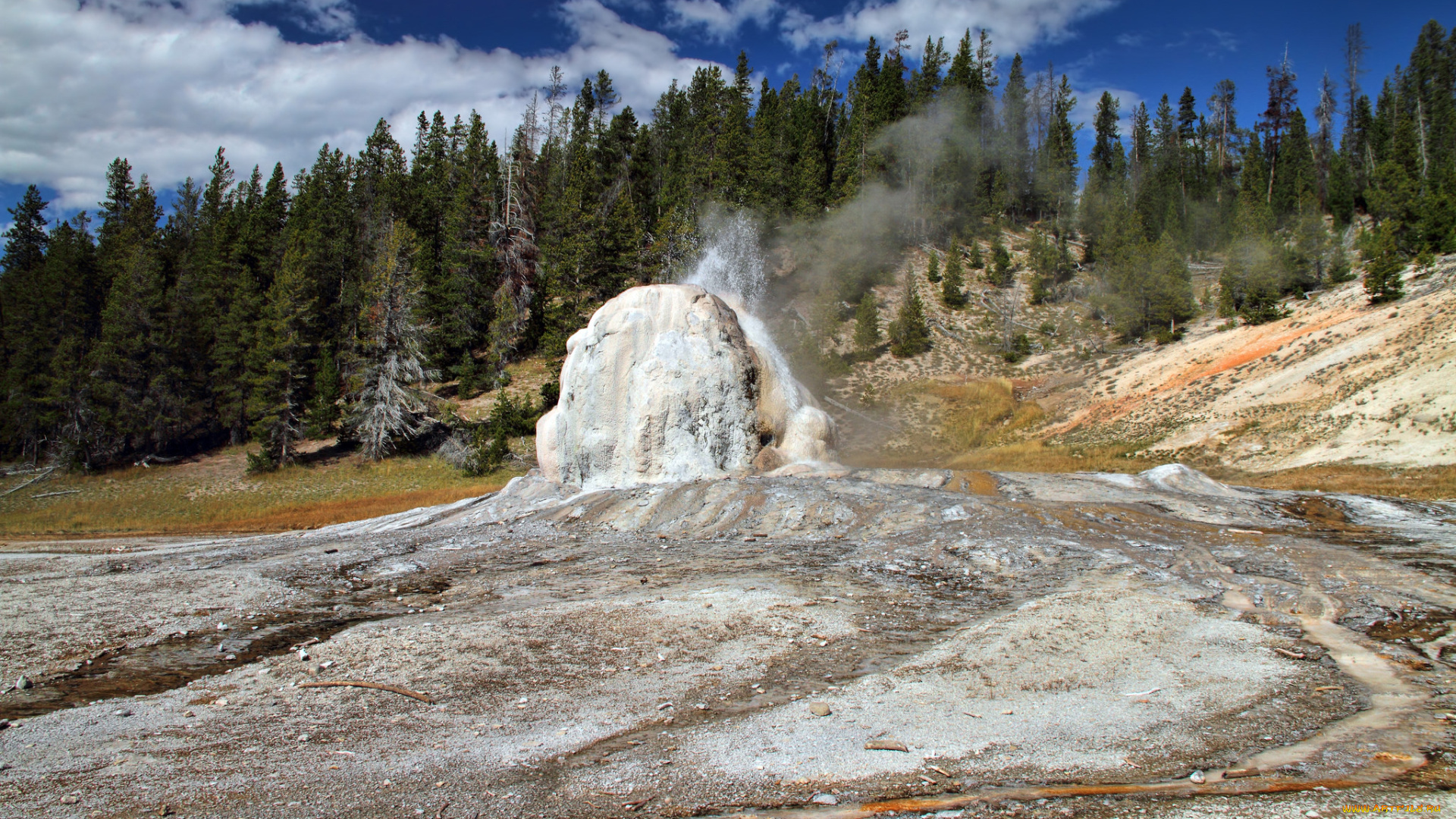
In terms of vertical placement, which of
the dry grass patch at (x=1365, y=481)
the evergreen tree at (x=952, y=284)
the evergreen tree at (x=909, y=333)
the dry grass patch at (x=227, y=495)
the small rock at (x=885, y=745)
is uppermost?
the evergreen tree at (x=952, y=284)

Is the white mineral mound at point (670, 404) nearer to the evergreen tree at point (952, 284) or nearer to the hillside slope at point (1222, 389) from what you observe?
the hillside slope at point (1222, 389)

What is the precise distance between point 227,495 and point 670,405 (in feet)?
83.7

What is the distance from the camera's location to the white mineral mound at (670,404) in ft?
57.3

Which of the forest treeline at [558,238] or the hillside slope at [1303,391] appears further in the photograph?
the forest treeline at [558,238]

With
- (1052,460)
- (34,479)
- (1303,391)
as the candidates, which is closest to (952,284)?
(1052,460)

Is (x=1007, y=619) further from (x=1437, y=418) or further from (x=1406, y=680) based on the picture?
(x=1437, y=418)

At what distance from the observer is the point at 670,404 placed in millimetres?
17438

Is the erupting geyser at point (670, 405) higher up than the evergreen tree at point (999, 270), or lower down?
lower down

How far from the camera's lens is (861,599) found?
30.8 feet

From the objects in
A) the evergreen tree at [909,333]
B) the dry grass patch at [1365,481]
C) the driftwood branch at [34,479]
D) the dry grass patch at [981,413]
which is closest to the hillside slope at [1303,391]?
the dry grass patch at [1365,481]

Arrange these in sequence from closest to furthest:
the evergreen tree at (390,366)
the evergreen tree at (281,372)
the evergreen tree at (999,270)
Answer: the evergreen tree at (390,366) < the evergreen tree at (281,372) < the evergreen tree at (999,270)

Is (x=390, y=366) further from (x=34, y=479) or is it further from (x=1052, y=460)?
(x=1052, y=460)

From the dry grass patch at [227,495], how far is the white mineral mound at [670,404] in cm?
902

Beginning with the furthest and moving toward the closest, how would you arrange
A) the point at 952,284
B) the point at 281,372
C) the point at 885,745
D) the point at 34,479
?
the point at 952,284 < the point at 281,372 < the point at 34,479 < the point at 885,745
